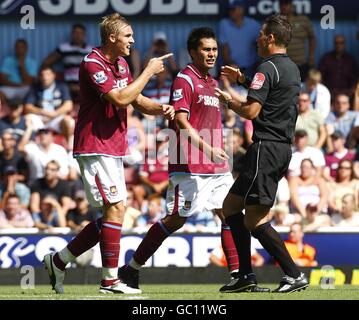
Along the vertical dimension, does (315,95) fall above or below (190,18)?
below

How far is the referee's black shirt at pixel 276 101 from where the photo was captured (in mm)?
8859

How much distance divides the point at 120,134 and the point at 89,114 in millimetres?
302

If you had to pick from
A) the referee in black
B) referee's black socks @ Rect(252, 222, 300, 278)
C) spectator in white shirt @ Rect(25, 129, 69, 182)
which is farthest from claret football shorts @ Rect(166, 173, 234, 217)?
spectator in white shirt @ Rect(25, 129, 69, 182)

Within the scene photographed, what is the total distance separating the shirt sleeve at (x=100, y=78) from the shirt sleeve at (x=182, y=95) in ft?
2.43

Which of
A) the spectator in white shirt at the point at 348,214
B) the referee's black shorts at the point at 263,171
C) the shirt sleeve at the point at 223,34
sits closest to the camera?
the referee's black shorts at the point at 263,171

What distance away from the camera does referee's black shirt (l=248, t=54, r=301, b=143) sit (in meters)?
8.86

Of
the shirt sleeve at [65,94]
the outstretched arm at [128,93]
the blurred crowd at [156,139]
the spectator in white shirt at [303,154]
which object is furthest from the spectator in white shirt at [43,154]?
the outstretched arm at [128,93]

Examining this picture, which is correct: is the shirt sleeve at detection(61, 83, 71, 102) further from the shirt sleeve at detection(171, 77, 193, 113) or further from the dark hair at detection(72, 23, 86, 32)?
the shirt sleeve at detection(171, 77, 193, 113)

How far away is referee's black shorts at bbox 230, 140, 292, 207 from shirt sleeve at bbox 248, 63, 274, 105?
0.39m

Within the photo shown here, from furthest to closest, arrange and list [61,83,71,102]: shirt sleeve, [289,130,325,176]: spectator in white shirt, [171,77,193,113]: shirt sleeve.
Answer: [61,83,71,102]: shirt sleeve < [289,130,325,176]: spectator in white shirt < [171,77,193,113]: shirt sleeve

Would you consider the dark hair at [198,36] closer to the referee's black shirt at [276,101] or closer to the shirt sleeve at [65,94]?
the referee's black shirt at [276,101]

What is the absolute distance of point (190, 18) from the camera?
695 inches

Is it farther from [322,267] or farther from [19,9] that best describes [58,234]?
[19,9]

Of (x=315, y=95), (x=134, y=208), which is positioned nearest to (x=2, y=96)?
(x=134, y=208)
